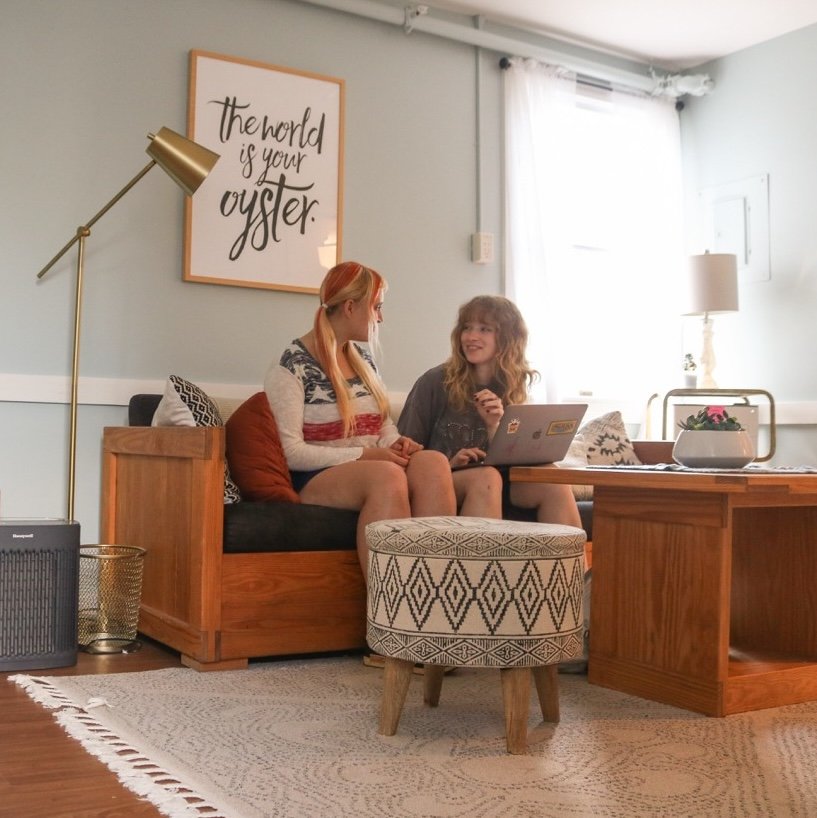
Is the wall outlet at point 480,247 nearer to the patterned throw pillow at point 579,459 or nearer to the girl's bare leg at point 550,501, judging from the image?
the patterned throw pillow at point 579,459

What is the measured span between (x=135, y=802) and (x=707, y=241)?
4.00m

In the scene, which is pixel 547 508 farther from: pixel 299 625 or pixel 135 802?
pixel 135 802

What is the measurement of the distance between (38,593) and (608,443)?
2119 mm

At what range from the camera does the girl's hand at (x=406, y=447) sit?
297cm

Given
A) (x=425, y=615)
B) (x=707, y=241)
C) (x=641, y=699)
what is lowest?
(x=641, y=699)

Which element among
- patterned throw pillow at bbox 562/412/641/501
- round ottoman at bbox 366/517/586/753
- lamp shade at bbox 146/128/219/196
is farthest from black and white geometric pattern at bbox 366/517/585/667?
patterned throw pillow at bbox 562/412/641/501

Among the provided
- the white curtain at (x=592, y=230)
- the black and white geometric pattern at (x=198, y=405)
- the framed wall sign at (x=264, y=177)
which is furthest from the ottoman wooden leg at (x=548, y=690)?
the white curtain at (x=592, y=230)

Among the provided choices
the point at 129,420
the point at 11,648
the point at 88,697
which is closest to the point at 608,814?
the point at 88,697

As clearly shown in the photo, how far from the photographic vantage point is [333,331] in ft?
10.4

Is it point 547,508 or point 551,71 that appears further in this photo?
point 551,71

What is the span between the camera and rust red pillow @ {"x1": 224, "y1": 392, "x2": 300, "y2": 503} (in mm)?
2887

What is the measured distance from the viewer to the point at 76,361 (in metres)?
3.27

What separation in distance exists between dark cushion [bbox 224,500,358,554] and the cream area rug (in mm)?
350

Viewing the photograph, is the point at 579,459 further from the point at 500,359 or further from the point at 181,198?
the point at 181,198
